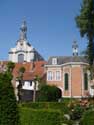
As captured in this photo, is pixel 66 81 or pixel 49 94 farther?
pixel 66 81

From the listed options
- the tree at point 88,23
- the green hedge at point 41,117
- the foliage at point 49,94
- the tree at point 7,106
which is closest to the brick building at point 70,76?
the foliage at point 49,94

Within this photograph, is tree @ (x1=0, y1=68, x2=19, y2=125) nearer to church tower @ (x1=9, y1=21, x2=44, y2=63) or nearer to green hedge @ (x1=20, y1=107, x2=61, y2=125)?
green hedge @ (x1=20, y1=107, x2=61, y2=125)

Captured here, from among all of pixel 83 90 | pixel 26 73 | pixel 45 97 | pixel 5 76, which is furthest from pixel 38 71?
pixel 5 76

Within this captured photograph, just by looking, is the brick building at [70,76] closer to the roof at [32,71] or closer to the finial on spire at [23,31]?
the roof at [32,71]

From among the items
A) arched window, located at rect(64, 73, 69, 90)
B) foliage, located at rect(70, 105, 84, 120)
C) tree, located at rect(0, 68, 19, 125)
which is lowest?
foliage, located at rect(70, 105, 84, 120)

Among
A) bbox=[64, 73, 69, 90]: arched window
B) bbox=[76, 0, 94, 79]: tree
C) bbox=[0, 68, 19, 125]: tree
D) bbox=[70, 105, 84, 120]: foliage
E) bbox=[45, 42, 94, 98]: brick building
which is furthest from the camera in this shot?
bbox=[64, 73, 69, 90]: arched window

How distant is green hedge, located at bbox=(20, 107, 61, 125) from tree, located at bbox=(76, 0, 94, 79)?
20.3 metres

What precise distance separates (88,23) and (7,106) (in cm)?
2546

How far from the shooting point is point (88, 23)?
3616cm

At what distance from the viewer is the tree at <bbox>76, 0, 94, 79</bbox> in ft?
119

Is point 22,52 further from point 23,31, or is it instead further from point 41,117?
point 41,117

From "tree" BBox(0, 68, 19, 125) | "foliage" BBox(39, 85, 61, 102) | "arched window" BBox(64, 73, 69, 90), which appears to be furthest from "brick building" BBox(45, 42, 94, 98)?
"tree" BBox(0, 68, 19, 125)

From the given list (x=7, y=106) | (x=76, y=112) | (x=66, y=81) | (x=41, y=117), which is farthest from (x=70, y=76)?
(x=7, y=106)

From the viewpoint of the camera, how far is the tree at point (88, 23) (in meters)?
36.3
